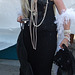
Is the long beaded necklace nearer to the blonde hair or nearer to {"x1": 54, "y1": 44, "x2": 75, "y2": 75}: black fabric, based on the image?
the blonde hair

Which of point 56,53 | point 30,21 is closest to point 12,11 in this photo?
point 30,21

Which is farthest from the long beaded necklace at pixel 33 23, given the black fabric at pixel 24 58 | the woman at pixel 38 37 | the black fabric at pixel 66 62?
the black fabric at pixel 66 62

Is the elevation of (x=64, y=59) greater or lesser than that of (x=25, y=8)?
lesser

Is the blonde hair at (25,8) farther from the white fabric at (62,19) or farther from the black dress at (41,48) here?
the white fabric at (62,19)

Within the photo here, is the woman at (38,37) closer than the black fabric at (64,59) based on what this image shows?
No

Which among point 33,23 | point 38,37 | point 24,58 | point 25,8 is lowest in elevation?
Answer: point 24,58

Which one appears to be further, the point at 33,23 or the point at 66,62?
the point at 33,23

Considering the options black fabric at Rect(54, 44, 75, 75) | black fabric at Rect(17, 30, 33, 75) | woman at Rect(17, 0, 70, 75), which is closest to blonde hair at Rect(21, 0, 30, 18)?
woman at Rect(17, 0, 70, 75)

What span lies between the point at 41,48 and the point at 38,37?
0.34 feet

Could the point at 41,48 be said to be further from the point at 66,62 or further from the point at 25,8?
the point at 25,8

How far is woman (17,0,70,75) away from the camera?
1.69 metres

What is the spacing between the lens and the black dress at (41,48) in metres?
1.70

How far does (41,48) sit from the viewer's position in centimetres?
175

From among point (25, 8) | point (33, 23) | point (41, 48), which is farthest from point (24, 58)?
point (25, 8)
